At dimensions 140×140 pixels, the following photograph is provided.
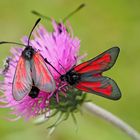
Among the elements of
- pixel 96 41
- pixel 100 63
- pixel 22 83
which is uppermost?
pixel 96 41

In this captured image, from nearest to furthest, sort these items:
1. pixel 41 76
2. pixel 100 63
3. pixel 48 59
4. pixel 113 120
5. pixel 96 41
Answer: pixel 41 76, pixel 100 63, pixel 48 59, pixel 113 120, pixel 96 41

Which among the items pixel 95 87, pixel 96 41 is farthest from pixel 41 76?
pixel 96 41

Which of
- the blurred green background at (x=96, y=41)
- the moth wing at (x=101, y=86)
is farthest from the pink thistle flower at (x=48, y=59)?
the blurred green background at (x=96, y=41)

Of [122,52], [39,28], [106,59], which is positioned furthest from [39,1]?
[106,59]

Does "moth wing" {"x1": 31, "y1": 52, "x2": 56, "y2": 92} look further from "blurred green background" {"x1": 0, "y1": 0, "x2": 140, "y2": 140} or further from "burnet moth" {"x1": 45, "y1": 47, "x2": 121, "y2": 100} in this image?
"blurred green background" {"x1": 0, "y1": 0, "x2": 140, "y2": 140}

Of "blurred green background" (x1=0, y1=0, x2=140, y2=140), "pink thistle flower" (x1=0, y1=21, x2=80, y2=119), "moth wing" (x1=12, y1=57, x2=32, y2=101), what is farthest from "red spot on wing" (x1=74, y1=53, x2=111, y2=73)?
"blurred green background" (x1=0, y1=0, x2=140, y2=140)

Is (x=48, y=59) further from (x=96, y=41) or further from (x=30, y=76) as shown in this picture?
(x=96, y=41)

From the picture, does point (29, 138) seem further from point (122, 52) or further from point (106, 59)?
point (106, 59)

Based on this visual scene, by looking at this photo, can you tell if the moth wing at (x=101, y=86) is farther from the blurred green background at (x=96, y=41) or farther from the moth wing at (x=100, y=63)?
the blurred green background at (x=96, y=41)
